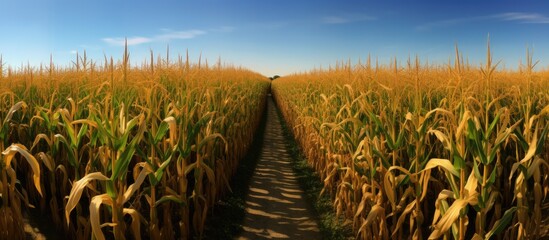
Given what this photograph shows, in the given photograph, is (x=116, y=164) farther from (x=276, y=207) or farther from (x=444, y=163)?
(x=276, y=207)

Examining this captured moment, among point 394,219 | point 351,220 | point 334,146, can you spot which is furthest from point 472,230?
point 334,146

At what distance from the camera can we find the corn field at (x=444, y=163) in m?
2.84

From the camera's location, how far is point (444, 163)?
285 cm

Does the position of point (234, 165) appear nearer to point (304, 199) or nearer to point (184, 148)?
point (304, 199)

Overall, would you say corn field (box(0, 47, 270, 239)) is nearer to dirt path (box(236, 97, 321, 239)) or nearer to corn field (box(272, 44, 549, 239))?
dirt path (box(236, 97, 321, 239))

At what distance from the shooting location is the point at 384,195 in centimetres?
392

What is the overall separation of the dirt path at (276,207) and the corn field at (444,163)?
1.95 feet

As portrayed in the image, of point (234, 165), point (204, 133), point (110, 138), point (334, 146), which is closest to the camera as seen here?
point (110, 138)

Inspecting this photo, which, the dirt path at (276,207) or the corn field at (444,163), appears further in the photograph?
the dirt path at (276,207)

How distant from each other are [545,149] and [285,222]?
3.59m

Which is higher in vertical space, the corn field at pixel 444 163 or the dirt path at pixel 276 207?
the corn field at pixel 444 163

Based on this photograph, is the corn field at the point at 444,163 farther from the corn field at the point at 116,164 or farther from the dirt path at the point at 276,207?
the corn field at the point at 116,164

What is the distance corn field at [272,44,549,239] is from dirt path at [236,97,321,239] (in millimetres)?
596

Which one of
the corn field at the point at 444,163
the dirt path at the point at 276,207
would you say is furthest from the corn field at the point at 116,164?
the corn field at the point at 444,163
